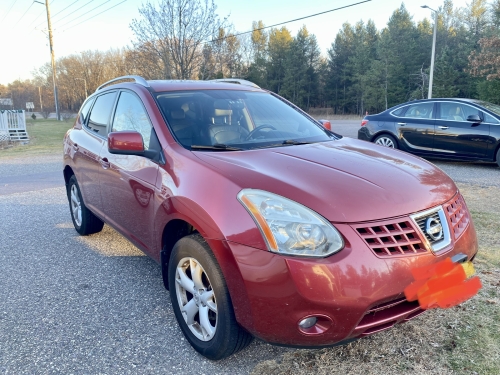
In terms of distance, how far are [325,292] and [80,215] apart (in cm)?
376

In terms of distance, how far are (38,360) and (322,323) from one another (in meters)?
1.81

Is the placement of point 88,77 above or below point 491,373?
above

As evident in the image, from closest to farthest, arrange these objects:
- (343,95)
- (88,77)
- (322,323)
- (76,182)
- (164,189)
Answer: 1. (322,323)
2. (164,189)
3. (76,182)
4. (343,95)
5. (88,77)

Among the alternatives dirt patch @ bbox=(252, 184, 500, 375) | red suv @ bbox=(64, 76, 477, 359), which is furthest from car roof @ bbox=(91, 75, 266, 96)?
dirt patch @ bbox=(252, 184, 500, 375)

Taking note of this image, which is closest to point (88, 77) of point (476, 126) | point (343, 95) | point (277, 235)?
point (343, 95)

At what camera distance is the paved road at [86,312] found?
2.46m

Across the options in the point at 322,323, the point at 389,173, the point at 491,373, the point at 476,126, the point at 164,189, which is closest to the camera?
the point at 322,323

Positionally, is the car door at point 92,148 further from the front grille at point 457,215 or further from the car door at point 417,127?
the car door at point 417,127

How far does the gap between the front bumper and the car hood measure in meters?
0.18

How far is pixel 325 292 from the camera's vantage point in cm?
188

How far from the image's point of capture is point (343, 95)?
63.1 m

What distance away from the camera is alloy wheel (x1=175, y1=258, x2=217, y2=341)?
237cm

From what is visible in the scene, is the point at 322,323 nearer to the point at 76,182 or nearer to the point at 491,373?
the point at 491,373

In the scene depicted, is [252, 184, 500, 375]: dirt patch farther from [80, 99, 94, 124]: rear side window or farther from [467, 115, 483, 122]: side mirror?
[467, 115, 483, 122]: side mirror
